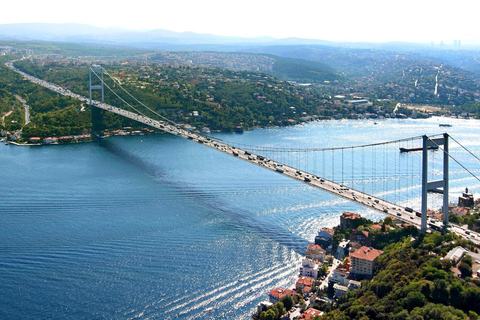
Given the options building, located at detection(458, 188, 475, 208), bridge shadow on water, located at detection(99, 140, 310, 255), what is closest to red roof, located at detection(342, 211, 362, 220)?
bridge shadow on water, located at detection(99, 140, 310, 255)

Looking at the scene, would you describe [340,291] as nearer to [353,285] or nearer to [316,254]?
[353,285]

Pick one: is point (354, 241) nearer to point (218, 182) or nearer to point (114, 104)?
point (218, 182)

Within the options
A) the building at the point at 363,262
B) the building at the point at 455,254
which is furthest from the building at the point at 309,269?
the building at the point at 455,254

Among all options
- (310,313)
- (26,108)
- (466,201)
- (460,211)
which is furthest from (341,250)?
(26,108)

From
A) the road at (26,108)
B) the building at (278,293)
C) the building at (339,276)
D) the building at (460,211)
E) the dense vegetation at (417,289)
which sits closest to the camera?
the dense vegetation at (417,289)

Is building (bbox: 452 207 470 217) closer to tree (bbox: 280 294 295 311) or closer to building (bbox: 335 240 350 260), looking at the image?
building (bbox: 335 240 350 260)

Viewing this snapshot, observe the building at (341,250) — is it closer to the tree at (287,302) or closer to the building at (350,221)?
the building at (350,221)

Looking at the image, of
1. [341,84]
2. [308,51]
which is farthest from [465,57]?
[341,84]

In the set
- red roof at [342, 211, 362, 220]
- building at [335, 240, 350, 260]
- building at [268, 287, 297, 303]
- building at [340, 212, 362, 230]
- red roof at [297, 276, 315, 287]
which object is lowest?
building at [268, 287, 297, 303]
